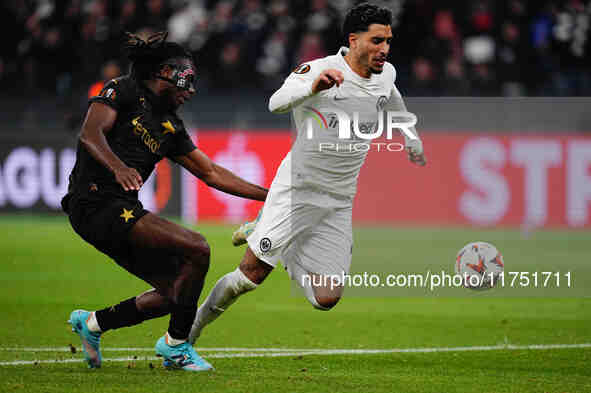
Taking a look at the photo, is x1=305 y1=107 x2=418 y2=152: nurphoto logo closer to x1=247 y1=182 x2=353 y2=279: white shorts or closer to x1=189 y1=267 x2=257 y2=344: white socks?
x1=247 y1=182 x2=353 y2=279: white shorts

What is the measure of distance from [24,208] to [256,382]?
13622 mm

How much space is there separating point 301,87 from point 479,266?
7.73 feet

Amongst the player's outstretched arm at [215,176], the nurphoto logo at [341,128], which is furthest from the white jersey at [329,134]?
the player's outstretched arm at [215,176]

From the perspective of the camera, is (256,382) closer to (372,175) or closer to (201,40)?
(372,175)

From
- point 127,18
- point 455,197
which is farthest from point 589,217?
point 127,18

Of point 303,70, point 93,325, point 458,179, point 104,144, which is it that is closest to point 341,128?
point 303,70

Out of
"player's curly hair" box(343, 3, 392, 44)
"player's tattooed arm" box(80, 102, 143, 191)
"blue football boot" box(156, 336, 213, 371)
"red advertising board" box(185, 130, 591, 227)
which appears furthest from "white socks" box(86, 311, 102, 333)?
"red advertising board" box(185, 130, 591, 227)

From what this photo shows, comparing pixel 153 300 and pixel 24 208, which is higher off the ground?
pixel 24 208

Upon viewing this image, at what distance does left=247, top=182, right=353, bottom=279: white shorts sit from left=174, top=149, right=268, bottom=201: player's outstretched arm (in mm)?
152

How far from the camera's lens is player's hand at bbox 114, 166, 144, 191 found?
21.0 feet

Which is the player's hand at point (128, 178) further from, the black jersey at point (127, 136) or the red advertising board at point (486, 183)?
the red advertising board at point (486, 183)

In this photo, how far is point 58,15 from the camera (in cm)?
2130

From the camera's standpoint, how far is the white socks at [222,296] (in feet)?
24.2

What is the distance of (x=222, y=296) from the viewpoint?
7.38 metres
